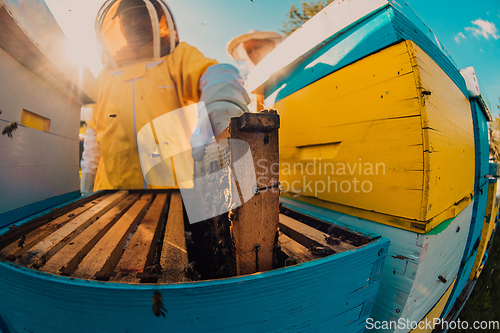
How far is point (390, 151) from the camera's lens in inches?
31.7

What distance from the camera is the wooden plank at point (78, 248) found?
1.85 feet

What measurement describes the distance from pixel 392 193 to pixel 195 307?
2.72ft

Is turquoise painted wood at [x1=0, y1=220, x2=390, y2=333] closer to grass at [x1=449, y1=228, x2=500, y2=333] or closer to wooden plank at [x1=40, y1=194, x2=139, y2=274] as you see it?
wooden plank at [x1=40, y1=194, x2=139, y2=274]

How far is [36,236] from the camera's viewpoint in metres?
0.74

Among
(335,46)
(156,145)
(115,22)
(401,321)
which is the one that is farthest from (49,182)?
(401,321)

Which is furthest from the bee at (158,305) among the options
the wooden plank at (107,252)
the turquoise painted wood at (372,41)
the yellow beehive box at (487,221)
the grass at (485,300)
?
the yellow beehive box at (487,221)

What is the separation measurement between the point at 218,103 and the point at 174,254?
875 millimetres

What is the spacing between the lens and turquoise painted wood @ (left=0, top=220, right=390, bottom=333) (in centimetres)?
45

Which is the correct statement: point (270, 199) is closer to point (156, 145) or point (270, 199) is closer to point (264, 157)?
point (264, 157)

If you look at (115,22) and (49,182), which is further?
(115,22)

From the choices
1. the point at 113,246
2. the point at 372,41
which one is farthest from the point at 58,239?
the point at 372,41

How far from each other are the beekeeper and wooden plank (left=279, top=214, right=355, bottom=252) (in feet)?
4.31

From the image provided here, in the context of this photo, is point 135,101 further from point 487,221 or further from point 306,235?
point 487,221

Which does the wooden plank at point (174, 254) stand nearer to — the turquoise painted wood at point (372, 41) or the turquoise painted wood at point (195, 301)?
the turquoise painted wood at point (195, 301)
